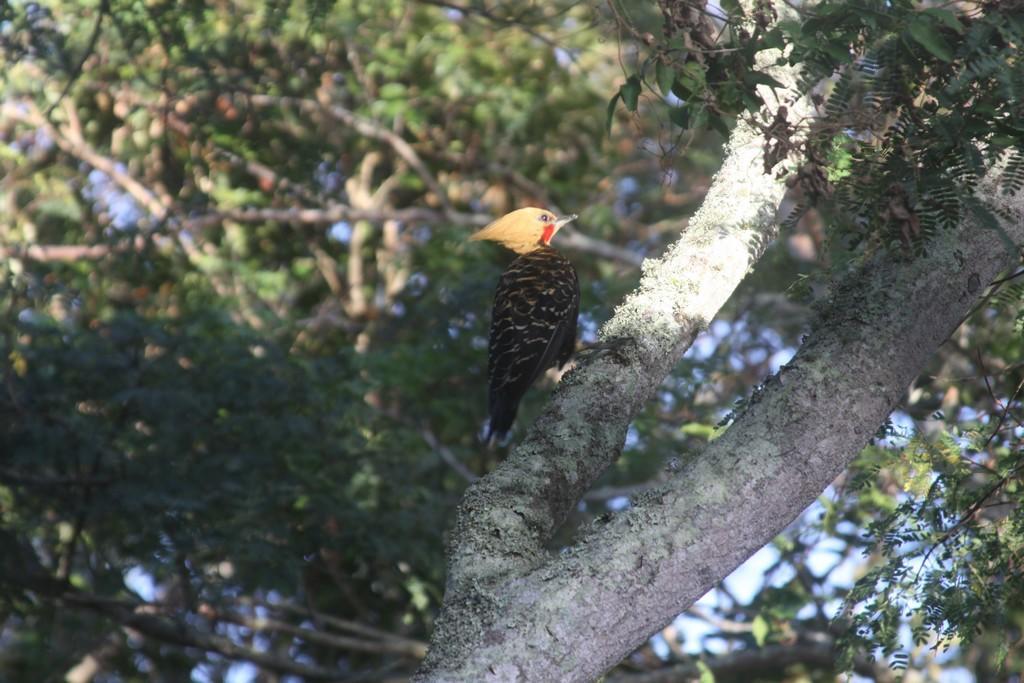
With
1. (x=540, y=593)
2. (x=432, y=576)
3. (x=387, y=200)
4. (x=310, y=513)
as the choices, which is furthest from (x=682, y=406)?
(x=540, y=593)

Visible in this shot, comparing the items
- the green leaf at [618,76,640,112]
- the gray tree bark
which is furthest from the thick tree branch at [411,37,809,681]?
the green leaf at [618,76,640,112]

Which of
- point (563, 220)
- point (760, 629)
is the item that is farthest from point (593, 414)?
point (563, 220)

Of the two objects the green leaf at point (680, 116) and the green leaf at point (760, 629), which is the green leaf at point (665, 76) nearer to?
the green leaf at point (680, 116)

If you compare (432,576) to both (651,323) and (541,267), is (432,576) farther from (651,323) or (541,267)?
(651,323)

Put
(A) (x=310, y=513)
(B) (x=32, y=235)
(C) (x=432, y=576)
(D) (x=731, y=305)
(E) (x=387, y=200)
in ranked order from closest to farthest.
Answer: (A) (x=310, y=513) < (C) (x=432, y=576) < (D) (x=731, y=305) < (B) (x=32, y=235) < (E) (x=387, y=200)

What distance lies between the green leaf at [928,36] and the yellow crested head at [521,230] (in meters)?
3.73

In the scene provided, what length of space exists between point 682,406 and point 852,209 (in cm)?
396

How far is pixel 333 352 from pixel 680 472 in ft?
19.9

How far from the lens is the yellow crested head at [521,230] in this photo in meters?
6.27

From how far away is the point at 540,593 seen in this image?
7.50 feet

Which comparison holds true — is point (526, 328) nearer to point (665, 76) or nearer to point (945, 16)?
point (665, 76)

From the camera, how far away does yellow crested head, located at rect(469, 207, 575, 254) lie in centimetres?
627

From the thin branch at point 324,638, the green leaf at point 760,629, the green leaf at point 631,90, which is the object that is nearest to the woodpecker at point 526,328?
the green leaf at point 760,629

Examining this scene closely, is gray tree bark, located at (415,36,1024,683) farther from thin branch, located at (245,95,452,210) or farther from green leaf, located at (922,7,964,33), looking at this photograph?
thin branch, located at (245,95,452,210)
